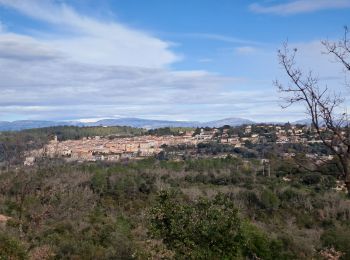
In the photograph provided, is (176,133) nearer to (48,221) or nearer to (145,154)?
(145,154)

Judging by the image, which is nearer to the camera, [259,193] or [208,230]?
[208,230]

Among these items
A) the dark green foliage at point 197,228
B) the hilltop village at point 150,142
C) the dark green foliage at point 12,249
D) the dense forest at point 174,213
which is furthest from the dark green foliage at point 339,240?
the hilltop village at point 150,142

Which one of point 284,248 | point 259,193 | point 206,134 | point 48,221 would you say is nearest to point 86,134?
point 206,134

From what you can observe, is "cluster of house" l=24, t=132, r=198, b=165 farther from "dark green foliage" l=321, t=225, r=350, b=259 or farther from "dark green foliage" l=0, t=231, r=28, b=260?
"dark green foliage" l=0, t=231, r=28, b=260

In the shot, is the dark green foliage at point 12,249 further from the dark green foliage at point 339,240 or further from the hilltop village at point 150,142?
the hilltop village at point 150,142

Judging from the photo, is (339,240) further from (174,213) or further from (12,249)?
(12,249)

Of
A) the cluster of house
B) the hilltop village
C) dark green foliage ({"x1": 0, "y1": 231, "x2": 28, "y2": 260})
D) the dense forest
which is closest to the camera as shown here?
the dense forest

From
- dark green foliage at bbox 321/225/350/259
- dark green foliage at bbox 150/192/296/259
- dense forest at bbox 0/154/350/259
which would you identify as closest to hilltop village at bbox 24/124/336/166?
dense forest at bbox 0/154/350/259

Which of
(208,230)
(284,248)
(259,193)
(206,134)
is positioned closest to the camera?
(208,230)

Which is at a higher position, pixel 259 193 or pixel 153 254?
pixel 153 254
